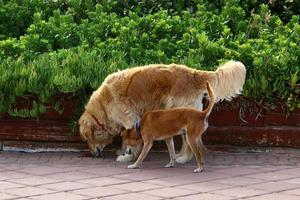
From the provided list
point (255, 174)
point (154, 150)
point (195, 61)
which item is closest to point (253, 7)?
point (195, 61)

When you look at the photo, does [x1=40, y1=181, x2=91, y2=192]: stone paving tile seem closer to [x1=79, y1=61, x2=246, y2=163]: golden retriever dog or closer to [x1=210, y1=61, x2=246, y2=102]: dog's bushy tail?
[x1=79, y1=61, x2=246, y2=163]: golden retriever dog

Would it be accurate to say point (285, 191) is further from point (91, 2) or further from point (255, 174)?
point (91, 2)

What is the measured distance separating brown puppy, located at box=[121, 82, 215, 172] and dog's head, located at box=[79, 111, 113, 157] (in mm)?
553

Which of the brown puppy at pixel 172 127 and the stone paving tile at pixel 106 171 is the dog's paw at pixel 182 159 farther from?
the stone paving tile at pixel 106 171

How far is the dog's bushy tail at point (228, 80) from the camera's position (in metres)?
9.27

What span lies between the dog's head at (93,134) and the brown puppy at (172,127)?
1.81ft

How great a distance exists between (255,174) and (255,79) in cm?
169

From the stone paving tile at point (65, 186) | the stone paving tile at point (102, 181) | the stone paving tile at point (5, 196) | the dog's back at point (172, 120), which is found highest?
the dog's back at point (172, 120)

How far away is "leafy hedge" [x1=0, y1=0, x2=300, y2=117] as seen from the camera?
984cm

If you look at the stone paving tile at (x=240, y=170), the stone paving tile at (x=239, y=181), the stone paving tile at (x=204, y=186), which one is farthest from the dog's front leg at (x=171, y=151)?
the stone paving tile at (x=204, y=186)

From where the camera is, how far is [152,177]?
8.41 metres

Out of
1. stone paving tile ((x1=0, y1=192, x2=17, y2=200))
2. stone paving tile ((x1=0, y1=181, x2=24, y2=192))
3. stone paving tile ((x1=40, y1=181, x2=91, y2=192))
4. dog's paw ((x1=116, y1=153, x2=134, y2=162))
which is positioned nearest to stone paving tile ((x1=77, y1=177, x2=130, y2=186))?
stone paving tile ((x1=40, y1=181, x2=91, y2=192))

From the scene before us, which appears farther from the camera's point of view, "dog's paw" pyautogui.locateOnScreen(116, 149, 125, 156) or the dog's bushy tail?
"dog's paw" pyautogui.locateOnScreen(116, 149, 125, 156)

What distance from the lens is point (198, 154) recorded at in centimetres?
886
